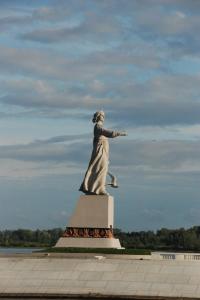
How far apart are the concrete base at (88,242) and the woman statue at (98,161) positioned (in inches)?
67.3

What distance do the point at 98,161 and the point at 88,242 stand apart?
118 inches

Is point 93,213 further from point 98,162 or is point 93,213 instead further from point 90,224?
point 98,162

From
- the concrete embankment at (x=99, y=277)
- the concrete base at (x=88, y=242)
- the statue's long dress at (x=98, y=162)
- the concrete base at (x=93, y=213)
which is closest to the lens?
the concrete embankment at (x=99, y=277)

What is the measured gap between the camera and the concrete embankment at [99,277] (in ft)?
90.1

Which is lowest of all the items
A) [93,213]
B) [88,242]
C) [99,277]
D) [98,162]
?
[99,277]

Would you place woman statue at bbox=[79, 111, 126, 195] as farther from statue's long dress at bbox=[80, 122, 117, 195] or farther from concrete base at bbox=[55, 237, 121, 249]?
concrete base at bbox=[55, 237, 121, 249]

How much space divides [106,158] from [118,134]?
1.02m

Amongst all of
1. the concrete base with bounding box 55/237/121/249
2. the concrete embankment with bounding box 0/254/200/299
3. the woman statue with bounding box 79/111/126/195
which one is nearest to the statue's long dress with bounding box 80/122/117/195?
the woman statue with bounding box 79/111/126/195

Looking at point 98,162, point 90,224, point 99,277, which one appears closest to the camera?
point 99,277

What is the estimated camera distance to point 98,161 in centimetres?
3275

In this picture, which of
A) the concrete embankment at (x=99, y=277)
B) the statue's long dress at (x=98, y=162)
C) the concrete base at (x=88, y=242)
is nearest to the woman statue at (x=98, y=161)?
the statue's long dress at (x=98, y=162)

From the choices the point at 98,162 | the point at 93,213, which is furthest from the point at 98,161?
the point at 93,213

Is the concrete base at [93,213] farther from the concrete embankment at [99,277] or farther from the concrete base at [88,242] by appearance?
the concrete embankment at [99,277]

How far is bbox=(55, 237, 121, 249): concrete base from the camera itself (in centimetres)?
3152
